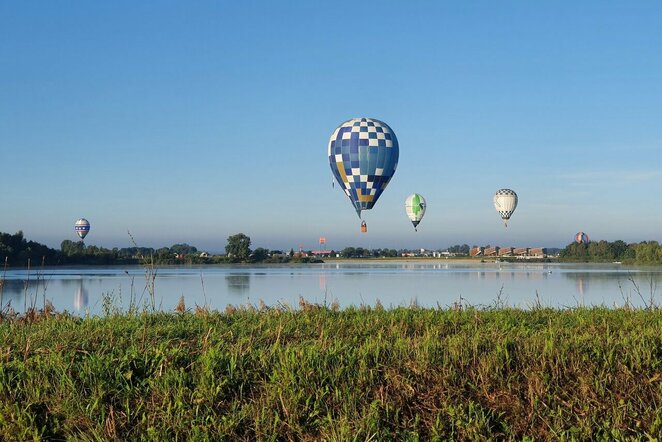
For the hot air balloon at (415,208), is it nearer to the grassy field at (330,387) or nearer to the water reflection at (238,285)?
the water reflection at (238,285)

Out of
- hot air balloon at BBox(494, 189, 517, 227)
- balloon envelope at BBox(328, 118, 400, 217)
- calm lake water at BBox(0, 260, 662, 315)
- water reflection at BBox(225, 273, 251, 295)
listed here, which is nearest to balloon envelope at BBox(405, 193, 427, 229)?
hot air balloon at BBox(494, 189, 517, 227)

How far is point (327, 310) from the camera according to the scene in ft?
35.0

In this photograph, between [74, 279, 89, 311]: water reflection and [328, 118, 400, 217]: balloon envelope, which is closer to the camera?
[74, 279, 89, 311]: water reflection

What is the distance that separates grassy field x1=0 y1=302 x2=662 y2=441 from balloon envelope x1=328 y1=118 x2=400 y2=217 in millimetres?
37690

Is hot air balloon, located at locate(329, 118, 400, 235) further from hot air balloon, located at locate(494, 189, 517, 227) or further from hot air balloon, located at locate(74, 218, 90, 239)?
hot air balloon, located at locate(74, 218, 90, 239)

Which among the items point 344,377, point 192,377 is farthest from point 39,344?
point 344,377

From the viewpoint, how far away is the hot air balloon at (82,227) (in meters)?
105

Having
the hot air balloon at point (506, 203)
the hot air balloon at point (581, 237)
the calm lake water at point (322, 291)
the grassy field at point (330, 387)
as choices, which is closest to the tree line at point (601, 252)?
the hot air balloon at point (581, 237)

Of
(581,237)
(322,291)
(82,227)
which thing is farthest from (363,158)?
(581,237)

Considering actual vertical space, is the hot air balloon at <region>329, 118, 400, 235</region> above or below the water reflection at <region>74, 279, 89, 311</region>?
above

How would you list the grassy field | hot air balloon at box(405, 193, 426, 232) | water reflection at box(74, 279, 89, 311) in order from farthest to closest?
hot air balloon at box(405, 193, 426, 232)
water reflection at box(74, 279, 89, 311)
the grassy field

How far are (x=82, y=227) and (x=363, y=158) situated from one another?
236 feet

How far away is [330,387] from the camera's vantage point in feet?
20.7

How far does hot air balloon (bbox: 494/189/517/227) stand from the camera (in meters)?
87.4
